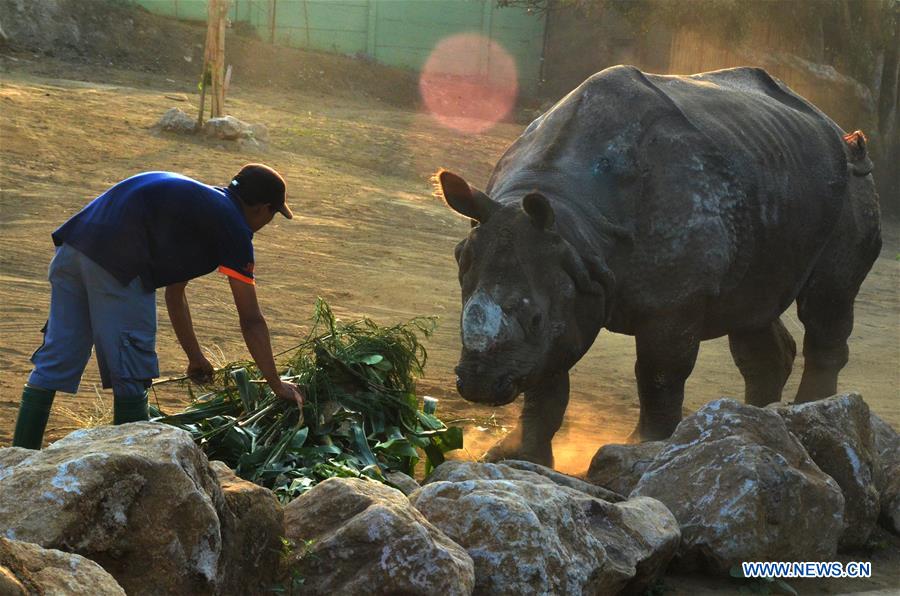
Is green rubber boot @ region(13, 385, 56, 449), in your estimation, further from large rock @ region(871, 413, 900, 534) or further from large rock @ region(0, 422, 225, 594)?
large rock @ region(871, 413, 900, 534)

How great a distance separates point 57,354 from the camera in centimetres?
511

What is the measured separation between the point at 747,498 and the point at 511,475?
93 cm

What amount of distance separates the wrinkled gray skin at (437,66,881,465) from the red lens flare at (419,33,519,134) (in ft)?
64.2

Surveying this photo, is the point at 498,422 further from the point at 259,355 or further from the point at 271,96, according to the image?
the point at 271,96

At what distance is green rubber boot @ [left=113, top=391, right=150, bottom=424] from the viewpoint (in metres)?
5.04

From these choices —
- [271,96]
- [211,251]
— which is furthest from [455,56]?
[211,251]

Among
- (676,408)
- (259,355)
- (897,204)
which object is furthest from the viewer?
(897,204)

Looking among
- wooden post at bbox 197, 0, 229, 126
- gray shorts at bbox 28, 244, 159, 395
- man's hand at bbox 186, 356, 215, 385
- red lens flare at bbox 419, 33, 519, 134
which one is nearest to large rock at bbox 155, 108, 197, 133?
wooden post at bbox 197, 0, 229, 126

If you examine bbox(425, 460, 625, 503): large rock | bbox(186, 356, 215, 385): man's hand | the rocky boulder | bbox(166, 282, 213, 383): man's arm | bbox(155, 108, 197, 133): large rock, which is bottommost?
the rocky boulder

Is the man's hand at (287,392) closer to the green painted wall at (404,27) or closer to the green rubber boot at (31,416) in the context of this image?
the green rubber boot at (31,416)

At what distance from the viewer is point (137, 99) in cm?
1886

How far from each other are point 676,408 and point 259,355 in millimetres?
2755

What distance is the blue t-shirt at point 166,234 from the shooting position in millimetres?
4906

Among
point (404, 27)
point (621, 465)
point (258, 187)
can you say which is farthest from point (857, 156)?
point (404, 27)
